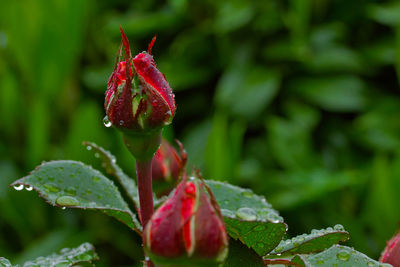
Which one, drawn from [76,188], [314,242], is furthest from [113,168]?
[314,242]

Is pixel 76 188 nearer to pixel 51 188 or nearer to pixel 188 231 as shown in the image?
pixel 51 188

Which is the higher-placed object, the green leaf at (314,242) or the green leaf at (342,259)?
the green leaf at (342,259)

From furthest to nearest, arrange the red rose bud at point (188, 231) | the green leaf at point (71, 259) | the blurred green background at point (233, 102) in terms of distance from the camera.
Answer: the blurred green background at point (233, 102) → the green leaf at point (71, 259) → the red rose bud at point (188, 231)

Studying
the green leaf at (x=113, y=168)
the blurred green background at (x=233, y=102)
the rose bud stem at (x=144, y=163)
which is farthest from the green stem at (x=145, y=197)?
the blurred green background at (x=233, y=102)

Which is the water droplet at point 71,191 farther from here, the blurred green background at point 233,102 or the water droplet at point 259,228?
the blurred green background at point 233,102

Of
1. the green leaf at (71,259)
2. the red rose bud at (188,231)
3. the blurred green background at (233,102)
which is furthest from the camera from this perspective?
the blurred green background at (233,102)

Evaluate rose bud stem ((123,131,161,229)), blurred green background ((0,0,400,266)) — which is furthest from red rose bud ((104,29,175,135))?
blurred green background ((0,0,400,266))

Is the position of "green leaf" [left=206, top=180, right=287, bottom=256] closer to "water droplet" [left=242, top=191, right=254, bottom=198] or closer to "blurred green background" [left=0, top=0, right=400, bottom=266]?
"water droplet" [left=242, top=191, right=254, bottom=198]

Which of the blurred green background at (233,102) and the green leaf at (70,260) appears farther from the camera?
the blurred green background at (233,102)
